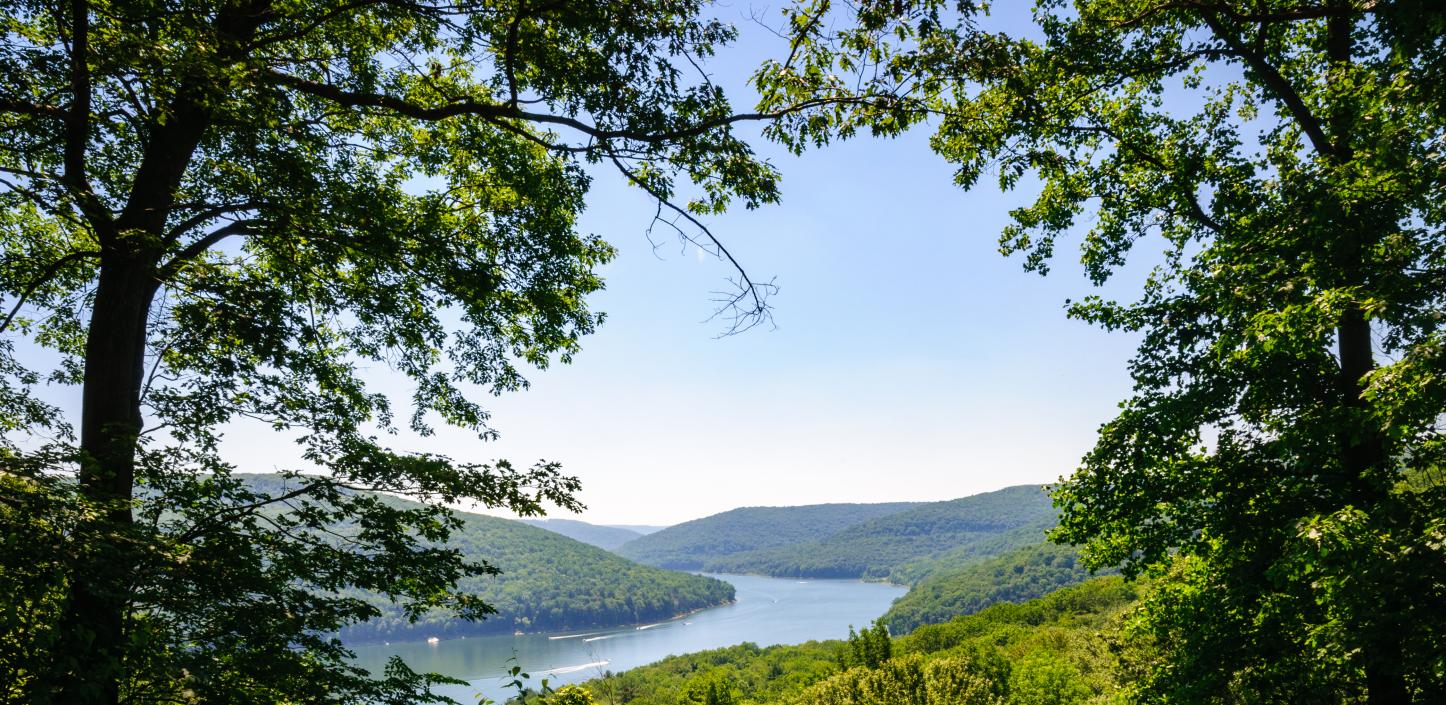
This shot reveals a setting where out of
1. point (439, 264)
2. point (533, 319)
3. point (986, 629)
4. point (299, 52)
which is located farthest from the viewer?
point (986, 629)

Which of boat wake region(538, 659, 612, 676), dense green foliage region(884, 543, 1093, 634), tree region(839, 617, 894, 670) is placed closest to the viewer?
boat wake region(538, 659, 612, 676)

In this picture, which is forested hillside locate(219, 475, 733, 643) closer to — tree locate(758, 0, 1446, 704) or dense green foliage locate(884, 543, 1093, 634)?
dense green foliage locate(884, 543, 1093, 634)

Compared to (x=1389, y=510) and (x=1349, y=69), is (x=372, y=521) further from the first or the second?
(x=1349, y=69)

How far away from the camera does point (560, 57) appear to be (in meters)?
4.95

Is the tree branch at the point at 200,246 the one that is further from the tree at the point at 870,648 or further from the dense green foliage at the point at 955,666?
the tree at the point at 870,648

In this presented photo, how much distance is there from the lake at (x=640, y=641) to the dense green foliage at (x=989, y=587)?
21.9ft

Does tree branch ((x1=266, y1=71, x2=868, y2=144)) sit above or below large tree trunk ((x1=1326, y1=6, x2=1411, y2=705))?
above

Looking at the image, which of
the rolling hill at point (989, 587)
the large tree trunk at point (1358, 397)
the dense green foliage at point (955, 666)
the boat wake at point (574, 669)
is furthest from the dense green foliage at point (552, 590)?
the large tree trunk at point (1358, 397)

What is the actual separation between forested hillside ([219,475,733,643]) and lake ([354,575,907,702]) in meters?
3.40

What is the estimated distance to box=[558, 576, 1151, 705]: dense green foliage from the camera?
1365 cm

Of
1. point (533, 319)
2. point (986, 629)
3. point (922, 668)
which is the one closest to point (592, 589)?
point (986, 629)

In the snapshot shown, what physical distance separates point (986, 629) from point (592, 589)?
75.3 meters

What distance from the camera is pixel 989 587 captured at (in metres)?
108

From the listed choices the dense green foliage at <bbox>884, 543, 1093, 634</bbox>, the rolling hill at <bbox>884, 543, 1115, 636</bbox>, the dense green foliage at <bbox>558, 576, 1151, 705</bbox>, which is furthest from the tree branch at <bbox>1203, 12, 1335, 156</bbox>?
the dense green foliage at <bbox>884, 543, 1093, 634</bbox>
